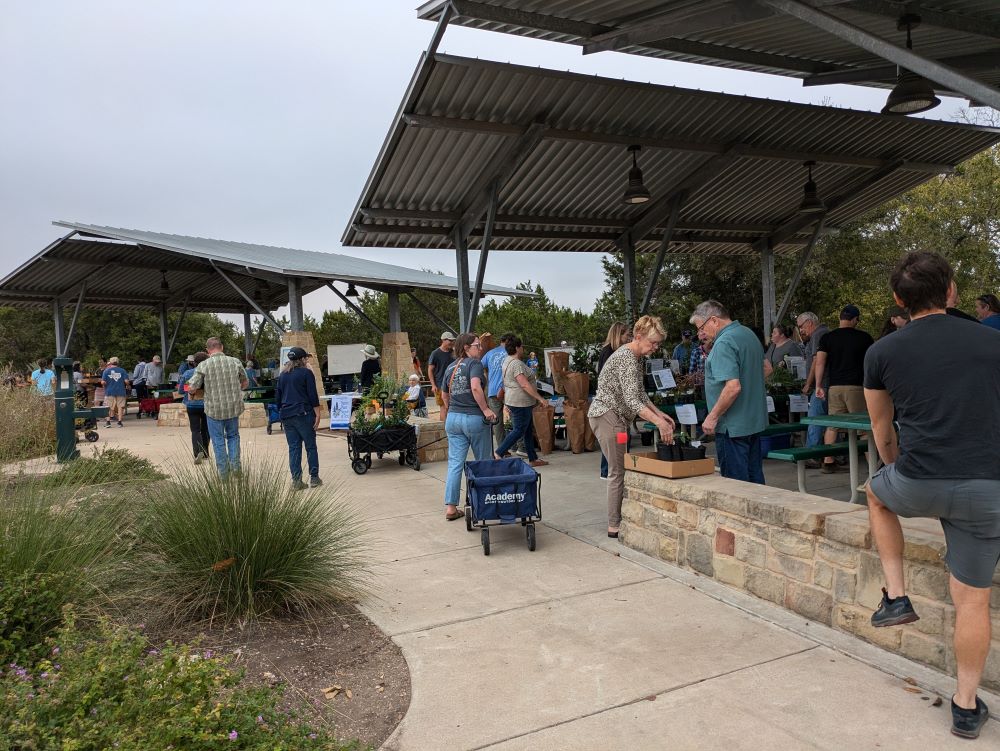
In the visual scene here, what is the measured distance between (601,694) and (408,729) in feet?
2.81

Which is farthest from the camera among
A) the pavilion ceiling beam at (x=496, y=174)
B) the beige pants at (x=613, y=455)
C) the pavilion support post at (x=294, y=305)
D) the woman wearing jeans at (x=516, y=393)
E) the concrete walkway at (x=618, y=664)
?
the pavilion support post at (x=294, y=305)

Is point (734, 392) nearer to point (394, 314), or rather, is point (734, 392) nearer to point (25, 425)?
point (25, 425)

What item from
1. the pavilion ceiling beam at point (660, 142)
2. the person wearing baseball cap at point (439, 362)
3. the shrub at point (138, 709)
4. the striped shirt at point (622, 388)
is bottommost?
the shrub at point (138, 709)

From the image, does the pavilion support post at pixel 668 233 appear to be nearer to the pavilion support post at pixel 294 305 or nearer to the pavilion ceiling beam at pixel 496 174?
the pavilion ceiling beam at pixel 496 174

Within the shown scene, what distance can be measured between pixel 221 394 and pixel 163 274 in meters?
14.6

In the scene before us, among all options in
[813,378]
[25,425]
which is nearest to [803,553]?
[813,378]

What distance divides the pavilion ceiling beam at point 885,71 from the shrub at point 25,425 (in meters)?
11.1

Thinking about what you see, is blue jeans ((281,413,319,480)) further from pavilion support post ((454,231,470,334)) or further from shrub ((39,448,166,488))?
pavilion support post ((454,231,470,334))

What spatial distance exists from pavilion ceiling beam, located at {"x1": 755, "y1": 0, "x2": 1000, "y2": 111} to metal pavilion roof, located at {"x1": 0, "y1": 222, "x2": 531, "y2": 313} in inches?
474

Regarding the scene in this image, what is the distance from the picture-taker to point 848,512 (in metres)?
3.98

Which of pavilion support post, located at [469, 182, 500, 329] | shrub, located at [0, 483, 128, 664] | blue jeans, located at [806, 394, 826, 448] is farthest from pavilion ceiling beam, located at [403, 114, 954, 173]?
shrub, located at [0, 483, 128, 664]

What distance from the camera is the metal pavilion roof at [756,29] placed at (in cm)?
696

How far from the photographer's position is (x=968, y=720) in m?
2.79

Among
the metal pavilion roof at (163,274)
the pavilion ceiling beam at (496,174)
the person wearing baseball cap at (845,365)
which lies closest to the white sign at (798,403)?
the person wearing baseball cap at (845,365)
